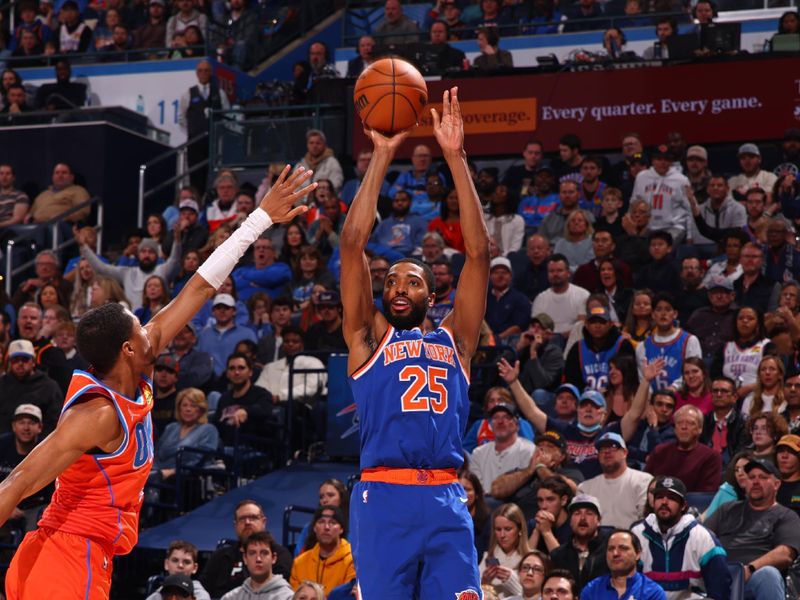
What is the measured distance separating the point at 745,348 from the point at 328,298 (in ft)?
14.5

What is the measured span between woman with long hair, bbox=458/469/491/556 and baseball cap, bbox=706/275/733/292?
3510mm

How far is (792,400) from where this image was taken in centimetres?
1086

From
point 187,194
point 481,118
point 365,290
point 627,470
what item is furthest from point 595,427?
point 187,194

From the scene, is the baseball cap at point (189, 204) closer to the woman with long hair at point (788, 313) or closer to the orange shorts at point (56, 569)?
the woman with long hair at point (788, 313)

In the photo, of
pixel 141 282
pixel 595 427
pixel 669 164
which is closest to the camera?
pixel 595 427

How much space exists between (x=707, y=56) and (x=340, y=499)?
8584 millimetres

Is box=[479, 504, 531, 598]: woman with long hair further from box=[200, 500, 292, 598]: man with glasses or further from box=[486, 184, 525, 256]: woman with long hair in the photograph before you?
box=[486, 184, 525, 256]: woman with long hair

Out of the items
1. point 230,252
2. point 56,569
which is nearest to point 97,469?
point 56,569

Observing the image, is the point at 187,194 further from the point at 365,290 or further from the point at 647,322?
the point at 365,290

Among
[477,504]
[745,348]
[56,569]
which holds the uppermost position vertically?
[56,569]

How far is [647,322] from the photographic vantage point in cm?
1294

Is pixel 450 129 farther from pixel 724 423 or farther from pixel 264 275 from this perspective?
pixel 264 275

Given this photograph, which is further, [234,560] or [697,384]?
[697,384]

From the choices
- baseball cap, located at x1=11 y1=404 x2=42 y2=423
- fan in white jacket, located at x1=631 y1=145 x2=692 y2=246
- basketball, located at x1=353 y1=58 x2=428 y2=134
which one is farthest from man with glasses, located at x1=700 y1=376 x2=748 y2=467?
baseball cap, located at x1=11 y1=404 x2=42 y2=423
